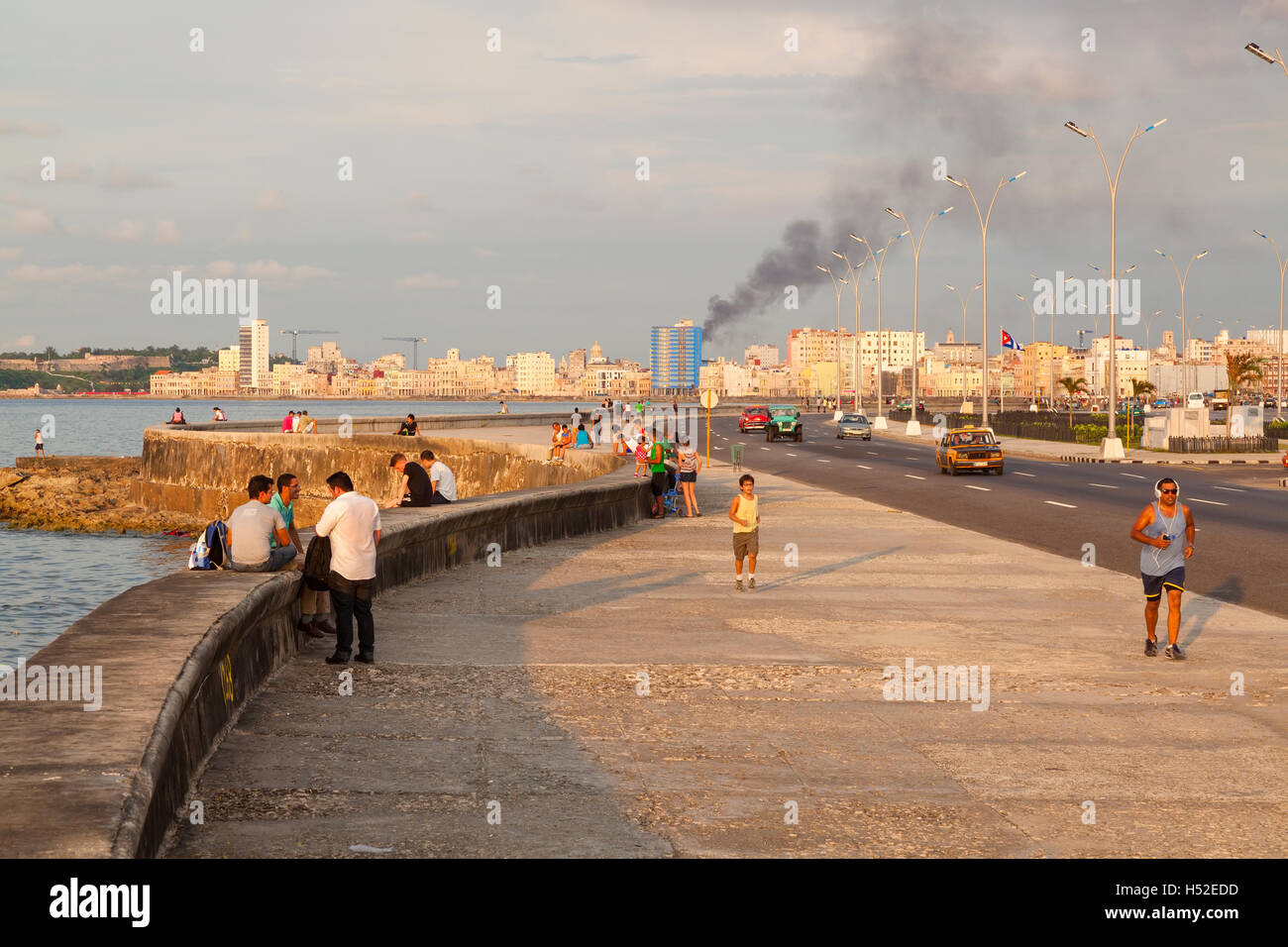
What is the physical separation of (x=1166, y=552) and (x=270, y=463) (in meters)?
45.4

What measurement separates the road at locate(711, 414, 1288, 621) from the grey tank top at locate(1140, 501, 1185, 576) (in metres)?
3.78

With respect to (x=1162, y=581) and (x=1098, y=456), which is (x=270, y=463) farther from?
(x=1162, y=581)

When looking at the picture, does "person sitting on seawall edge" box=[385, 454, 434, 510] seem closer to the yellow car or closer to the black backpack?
the black backpack

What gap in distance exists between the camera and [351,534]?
1095 centimetres

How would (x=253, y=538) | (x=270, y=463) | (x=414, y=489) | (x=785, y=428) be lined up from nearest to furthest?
(x=253, y=538) → (x=414, y=489) → (x=270, y=463) → (x=785, y=428)

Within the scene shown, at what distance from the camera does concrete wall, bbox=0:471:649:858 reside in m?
5.33

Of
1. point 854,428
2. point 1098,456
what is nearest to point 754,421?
point 854,428

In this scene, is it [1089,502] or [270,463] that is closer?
[1089,502]

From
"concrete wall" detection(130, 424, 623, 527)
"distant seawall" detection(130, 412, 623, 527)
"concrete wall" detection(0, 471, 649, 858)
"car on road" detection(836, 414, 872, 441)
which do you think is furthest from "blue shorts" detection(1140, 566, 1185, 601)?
"car on road" detection(836, 414, 872, 441)

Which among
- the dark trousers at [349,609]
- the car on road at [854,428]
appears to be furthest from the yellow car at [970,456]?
the dark trousers at [349,609]

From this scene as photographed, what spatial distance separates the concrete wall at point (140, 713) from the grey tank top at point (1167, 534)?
23.1ft

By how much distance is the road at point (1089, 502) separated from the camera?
63.3 feet

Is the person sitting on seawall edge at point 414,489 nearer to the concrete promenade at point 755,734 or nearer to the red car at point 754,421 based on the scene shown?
the concrete promenade at point 755,734
